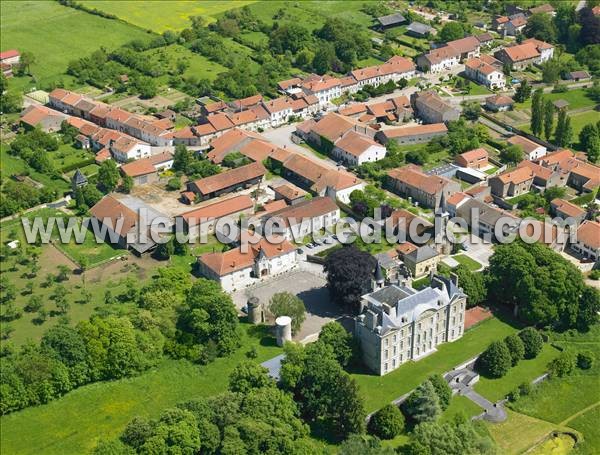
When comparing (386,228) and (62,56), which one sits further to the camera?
(62,56)

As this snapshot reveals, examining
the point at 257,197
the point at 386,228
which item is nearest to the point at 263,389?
the point at 386,228

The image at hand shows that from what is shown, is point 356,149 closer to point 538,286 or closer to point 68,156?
point 538,286

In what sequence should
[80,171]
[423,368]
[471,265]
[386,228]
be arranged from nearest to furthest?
1. [423,368]
2. [471,265]
3. [386,228]
4. [80,171]

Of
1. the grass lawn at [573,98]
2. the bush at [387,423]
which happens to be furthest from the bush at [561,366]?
the grass lawn at [573,98]

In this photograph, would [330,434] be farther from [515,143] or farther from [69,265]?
[515,143]

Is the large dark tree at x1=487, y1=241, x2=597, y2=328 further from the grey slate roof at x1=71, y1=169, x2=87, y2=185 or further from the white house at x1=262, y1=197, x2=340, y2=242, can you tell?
the grey slate roof at x1=71, y1=169, x2=87, y2=185

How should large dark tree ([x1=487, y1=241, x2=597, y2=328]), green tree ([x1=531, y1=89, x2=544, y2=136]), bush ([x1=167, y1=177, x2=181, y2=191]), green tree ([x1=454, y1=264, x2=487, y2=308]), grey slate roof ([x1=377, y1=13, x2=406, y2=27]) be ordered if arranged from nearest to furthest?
large dark tree ([x1=487, y1=241, x2=597, y2=328]) < green tree ([x1=454, y1=264, x2=487, y2=308]) < bush ([x1=167, y1=177, x2=181, y2=191]) < green tree ([x1=531, y1=89, x2=544, y2=136]) < grey slate roof ([x1=377, y1=13, x2=406, y2=27])

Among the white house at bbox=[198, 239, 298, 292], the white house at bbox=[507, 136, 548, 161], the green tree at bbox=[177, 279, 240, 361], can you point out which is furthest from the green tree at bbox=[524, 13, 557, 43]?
the green tree at bbox=[177, 279, 240, 361]
